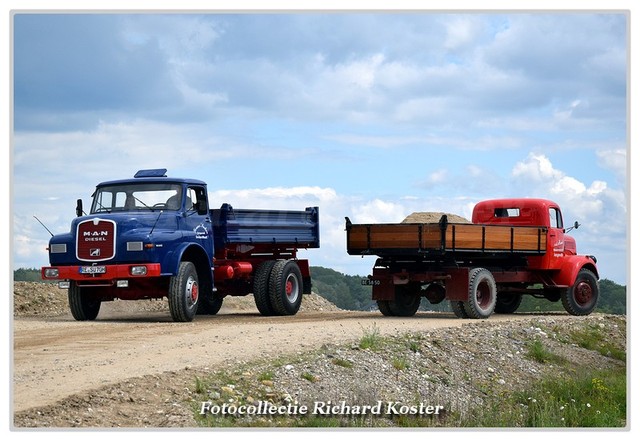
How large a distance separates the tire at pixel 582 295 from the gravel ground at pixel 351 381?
3.43 meters

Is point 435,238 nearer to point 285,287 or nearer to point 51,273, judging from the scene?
point 285,287

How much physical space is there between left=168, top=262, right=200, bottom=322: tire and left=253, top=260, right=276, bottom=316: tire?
3.08 meters

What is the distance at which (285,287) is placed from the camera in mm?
23797

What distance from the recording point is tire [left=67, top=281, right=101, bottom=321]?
2088 cm

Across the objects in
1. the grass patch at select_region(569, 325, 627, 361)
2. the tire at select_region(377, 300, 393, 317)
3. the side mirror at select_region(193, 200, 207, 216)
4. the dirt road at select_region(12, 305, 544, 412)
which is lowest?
the grass patch at select_region(569, 325, 627, 361)

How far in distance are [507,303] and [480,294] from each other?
14.7 feet

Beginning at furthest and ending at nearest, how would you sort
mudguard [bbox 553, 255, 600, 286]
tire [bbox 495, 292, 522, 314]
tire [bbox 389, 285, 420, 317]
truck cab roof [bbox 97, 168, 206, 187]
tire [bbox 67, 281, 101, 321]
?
tire [bbox 495, 292, 522, 314], mudguard [bbox 553, 255, 600, 286], tire [bbox 389, 285, 420, 317], truck cab roof [bbox 97, 168, 206, 187], tire [bbox 67, 281, 101, 321]

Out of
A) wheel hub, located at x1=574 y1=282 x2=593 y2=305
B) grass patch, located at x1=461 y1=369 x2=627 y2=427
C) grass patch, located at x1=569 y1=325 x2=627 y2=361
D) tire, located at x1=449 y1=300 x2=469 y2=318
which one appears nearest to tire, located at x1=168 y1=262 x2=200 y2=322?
tire, located at x1=449 y1=300 x2=469 y2=318

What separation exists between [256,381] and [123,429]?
288 centimetres

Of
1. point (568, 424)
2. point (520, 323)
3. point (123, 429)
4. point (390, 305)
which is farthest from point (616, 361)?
point (123, 429)

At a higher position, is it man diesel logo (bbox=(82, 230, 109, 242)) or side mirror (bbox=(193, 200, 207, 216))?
side mirror (bbox=(193, 200, 207, 216))

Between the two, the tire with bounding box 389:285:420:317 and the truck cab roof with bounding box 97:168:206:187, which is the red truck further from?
the truck cab roof with bounding box 97:168:206:187

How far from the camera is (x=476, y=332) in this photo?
19562 millimetres

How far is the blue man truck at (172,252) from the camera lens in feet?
64.3
